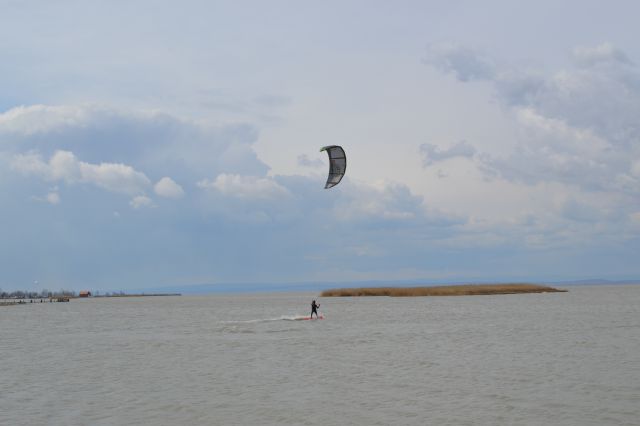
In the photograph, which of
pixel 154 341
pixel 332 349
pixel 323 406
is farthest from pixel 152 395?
pixel 154 341

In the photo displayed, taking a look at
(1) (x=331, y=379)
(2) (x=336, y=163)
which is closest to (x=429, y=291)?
(2) (x=336, y=163)

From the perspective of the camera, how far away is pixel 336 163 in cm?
3494

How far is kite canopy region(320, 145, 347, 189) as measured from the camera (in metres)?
34.2

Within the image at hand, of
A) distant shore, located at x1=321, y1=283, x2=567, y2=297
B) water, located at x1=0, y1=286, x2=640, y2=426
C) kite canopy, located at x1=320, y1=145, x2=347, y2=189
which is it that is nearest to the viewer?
water, located at x1=0, y1=286, x2=640, y2=426

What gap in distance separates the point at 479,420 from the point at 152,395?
9.25 m

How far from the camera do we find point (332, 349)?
2998 cm

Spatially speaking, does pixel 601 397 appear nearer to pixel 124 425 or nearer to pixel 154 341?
pixel 124 425

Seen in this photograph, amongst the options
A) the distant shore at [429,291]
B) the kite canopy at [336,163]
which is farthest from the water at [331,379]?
the distant shore at [429,291]

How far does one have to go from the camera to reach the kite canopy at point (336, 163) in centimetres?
3422

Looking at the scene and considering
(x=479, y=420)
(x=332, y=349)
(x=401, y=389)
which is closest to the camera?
(x=479, y=420)

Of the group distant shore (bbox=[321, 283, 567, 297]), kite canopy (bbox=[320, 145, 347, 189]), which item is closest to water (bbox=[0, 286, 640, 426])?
kite canopy (bbox=[320, 145, 347, 189])

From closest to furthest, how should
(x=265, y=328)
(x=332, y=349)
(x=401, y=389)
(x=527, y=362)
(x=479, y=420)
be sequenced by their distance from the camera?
1. (x=479, y=420)
2. (x=401, y=389)
3. (x=527, y=362)
4. (x=332, y=349)
5. (x=265, y=328)

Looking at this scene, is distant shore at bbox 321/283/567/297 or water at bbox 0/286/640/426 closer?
water at bbox 0/286/640/426

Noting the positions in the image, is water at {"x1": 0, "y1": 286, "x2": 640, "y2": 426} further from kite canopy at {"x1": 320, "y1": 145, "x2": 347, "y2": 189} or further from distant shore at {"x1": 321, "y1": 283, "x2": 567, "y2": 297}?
distant shore at {"x1": 321, "y1": 283, "x2": 567, "y2": 297}
